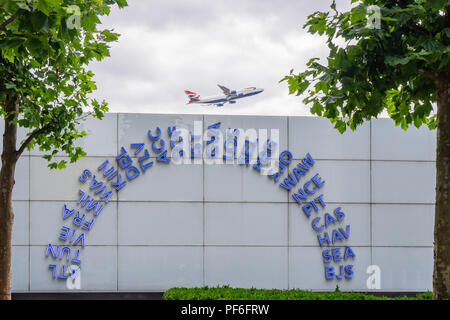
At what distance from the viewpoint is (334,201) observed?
1302 cm

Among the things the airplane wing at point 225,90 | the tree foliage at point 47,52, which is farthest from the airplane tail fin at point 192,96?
the tree foliage at point 47,52

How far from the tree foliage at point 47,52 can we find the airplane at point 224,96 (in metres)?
4.32

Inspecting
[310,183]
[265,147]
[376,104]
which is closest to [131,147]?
[265,147]

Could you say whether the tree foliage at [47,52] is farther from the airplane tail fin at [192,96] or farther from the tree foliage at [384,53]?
the airplane tail fin at [192,96]

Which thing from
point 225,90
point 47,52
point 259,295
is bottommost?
point 259,295

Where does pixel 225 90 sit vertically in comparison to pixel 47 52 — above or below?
above

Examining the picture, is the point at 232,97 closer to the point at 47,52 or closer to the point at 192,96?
the point at 192,96

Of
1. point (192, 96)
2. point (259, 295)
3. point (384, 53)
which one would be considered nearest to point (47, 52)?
point (384, 53)

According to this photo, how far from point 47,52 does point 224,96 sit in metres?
9.32

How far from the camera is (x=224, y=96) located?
14.2 meters

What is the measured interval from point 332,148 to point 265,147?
1.91 meters

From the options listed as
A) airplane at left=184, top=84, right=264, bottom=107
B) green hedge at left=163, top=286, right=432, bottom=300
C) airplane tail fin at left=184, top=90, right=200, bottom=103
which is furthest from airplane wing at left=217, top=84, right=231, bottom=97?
green hedge at left=163, top=286, right=432, bottom=300

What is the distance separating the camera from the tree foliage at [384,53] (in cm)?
547

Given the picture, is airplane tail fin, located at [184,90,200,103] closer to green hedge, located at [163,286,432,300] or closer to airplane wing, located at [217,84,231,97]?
airplane wing, located at [217,84,231,97]
